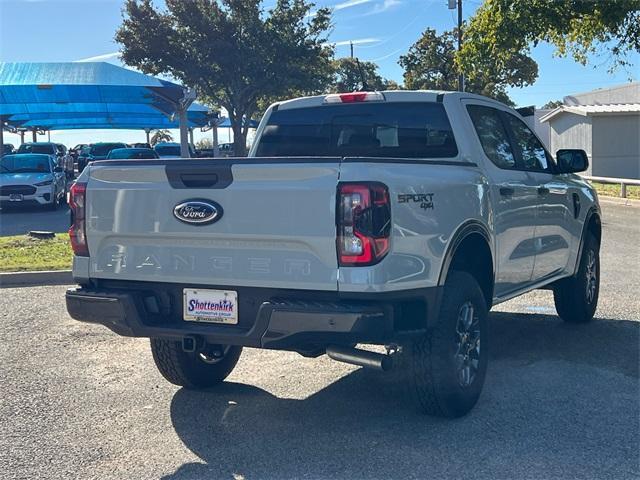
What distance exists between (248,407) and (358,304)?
5.04 ft

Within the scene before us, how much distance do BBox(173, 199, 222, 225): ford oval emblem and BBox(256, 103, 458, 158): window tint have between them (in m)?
1.80

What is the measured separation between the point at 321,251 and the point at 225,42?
32698 millimetres

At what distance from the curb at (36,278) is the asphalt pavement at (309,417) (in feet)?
9.14

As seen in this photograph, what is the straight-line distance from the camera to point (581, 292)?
7387 mm

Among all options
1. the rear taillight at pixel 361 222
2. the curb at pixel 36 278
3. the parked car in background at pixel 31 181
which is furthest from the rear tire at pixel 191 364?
the parked car in background at pixel 31 181

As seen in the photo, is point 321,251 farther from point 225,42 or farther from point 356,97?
point 225,42

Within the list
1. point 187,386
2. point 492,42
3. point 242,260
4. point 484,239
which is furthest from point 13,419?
point 492,42

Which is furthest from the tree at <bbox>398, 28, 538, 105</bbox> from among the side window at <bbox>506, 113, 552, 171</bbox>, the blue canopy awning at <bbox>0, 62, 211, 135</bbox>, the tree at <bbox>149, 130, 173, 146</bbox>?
the tree at <bbox>149, 130, 173, 146</bbox>

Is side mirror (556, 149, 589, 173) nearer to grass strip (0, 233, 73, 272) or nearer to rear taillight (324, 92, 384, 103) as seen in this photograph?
rear taillight (324, 92, 384, 103)

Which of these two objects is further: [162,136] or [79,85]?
[162,136]

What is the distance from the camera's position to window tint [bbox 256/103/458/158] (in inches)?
224

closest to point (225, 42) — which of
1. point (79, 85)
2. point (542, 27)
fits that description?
point (79, 85)

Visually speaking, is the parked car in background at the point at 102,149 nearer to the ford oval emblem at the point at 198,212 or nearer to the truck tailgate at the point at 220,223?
the truck tailgate at the point at 220,223

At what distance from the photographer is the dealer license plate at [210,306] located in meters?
4.46
